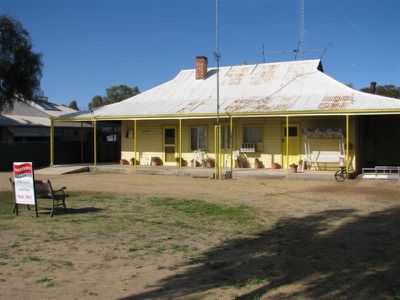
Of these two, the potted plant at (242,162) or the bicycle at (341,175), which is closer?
the bicycle at (341,175)

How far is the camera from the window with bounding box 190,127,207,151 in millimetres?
23097

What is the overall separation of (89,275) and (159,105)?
18224 mm

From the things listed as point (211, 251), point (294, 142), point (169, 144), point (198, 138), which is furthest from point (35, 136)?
point (211, 251)

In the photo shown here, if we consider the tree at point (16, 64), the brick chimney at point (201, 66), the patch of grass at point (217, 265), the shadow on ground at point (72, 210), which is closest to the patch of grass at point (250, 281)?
the patch of grass at point (217, 265)

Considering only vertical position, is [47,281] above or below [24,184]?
below

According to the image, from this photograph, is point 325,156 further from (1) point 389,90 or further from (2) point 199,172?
(1) point 389,90

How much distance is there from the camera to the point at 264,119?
2172 cm

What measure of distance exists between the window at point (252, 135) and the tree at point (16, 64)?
12688 mm

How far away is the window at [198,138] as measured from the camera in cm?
2310

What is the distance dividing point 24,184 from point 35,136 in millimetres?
23419

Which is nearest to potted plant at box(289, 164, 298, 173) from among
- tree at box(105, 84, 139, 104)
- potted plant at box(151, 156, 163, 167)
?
potted plant at box(151, 156, 163, 167)

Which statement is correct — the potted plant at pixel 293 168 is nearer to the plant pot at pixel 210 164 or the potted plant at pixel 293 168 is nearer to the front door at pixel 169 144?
the plant pot at pixel 210 164

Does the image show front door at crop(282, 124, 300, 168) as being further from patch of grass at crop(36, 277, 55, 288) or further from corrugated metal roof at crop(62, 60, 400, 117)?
patch of grass at crop(36, 277, 55, 288)

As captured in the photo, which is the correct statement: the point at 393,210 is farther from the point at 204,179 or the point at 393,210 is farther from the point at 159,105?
the point at 159,105
